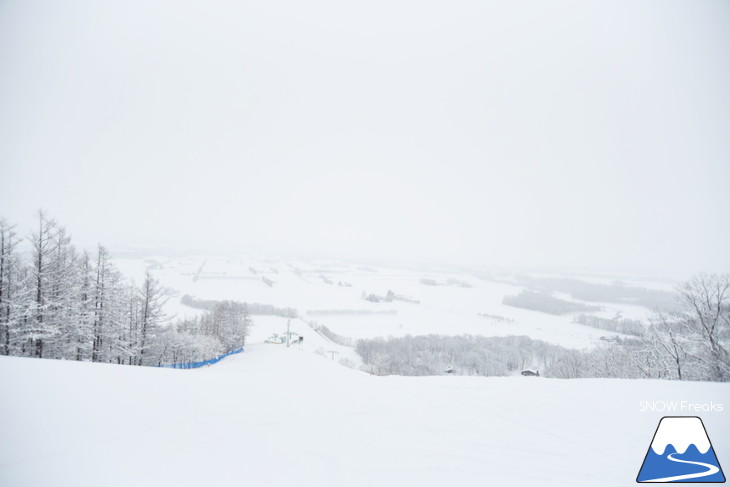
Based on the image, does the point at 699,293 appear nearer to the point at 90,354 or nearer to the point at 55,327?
the point at 55,327

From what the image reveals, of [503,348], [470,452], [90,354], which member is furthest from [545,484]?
[503,348]

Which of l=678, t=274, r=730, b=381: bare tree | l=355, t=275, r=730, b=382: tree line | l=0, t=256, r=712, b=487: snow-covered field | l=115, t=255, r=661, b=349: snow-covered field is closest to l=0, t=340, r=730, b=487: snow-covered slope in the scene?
l=0, t=256, r=712, b=487: snow-covered field

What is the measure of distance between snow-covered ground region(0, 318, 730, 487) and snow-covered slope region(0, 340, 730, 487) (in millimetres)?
24

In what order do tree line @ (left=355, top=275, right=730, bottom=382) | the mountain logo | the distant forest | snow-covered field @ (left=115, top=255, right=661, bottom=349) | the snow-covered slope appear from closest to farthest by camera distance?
1. the snow-covered slope
2. the mountain logo
3. tree line @ (left=355, top=275, right=730, bottom=382)
4. snow-covered field @ (left=115, top=255, right=661, bottom=349)
5. the distant forest

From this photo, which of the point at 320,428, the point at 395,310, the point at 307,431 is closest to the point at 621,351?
the point at 320,428

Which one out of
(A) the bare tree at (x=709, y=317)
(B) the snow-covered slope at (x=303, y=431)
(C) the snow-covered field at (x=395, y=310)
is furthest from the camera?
(C) the snow-covered field at (x=395, y=310)

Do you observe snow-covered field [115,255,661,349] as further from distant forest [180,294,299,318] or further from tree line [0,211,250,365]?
tree line [0,211,250,365]

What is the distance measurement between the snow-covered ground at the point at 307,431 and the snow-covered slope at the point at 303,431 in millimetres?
24

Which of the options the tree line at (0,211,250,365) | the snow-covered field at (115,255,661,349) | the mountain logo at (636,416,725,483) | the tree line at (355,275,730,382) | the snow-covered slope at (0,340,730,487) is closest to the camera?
the snow-covered slope at (0,340,730,487)

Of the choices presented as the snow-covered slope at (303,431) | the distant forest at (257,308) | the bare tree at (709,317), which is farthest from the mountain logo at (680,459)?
the distant forest at (257,308)

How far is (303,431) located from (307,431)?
2.8 inches

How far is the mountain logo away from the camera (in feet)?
15.4

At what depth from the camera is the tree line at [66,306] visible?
12438mm

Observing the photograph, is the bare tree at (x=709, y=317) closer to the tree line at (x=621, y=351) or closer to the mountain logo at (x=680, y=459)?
the tree line at (x=621, y=351)
